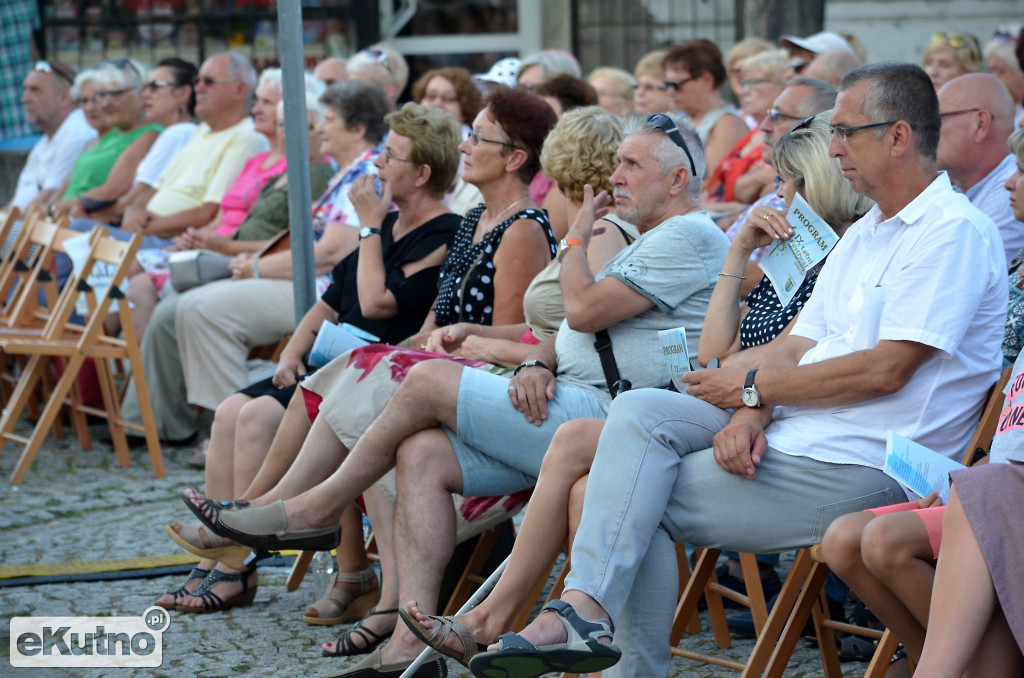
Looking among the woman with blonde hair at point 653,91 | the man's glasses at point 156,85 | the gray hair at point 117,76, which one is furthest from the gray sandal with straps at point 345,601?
the gray hair at point 117,76

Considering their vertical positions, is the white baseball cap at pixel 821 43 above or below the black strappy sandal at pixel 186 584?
above

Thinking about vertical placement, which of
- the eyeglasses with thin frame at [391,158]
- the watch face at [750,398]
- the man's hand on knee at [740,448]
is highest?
the eyeglasses with thin frame at [391,158]

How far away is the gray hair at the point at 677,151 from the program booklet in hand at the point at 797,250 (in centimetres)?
51

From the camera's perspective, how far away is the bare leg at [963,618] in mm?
2420

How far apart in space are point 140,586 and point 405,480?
58.8 inches

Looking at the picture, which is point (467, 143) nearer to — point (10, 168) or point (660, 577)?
point (660, 577)

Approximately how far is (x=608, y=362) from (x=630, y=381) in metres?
0.09

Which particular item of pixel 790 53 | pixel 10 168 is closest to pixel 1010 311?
pixel 790 53

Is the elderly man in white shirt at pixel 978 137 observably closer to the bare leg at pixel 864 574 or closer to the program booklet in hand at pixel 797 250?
the program booklet in hand at pixel 797 250

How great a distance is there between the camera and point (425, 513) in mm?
3523

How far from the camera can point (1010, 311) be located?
11.5ft

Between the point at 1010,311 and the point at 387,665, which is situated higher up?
the point at 1010,311

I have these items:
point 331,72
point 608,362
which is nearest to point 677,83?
point 331,72

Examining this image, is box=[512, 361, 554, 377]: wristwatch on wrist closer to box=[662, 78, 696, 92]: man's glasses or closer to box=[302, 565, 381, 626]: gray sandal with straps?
box=[302, 565, 381, 626]: gray sandal with straps
